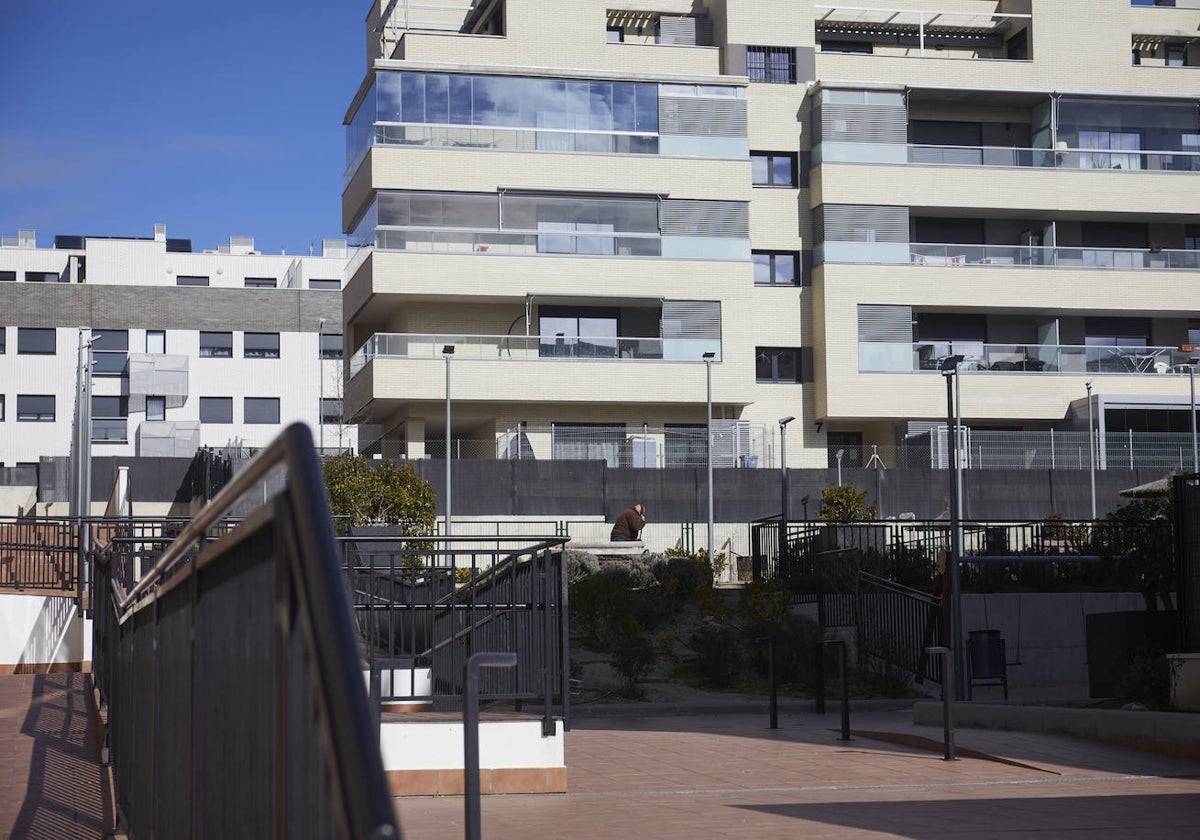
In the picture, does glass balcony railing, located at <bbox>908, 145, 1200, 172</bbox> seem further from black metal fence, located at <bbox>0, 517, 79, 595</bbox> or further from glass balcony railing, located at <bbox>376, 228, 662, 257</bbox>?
black metal fence, located at <bbox>0, 517, 79, 595</bbox>

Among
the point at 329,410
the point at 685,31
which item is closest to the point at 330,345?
the point at 329,410

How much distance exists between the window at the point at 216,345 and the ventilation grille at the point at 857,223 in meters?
Result: 40.2

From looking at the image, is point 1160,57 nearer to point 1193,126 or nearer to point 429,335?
point 1193,126

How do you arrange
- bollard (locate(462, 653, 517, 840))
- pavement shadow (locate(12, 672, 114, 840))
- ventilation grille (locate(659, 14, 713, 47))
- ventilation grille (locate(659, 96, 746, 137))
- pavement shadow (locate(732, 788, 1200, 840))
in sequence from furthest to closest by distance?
1. ventilation grille (locate(659, 14, 713, 47))
2. ventilation grille (locate(659, 96, 746, 137))
3. pavement shadow (locate(732, 788, 1200, 840))
4. pavement shadow (locate(12, 672, 114, 840))
5. bollard (locate(462, 653, 517, 840))

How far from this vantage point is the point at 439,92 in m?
50.2

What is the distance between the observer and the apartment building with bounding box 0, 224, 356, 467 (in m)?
78.3

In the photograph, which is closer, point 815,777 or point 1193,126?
point 815,777

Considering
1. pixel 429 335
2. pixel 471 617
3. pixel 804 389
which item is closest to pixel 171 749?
pixel 471 617

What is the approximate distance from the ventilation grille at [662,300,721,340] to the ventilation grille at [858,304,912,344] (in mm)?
5080

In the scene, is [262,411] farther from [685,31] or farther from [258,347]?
[685,31]

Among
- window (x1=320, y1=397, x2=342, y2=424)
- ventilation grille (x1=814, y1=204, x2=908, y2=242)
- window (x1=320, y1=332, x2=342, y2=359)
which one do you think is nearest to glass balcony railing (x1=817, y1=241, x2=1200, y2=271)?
ventilation grille (x1=814, y1=204, x2=908, y2=242)

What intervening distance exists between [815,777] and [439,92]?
4124cm

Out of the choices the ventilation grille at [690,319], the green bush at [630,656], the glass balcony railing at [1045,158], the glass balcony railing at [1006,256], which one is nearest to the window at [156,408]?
the ventilation grille at [690,319]

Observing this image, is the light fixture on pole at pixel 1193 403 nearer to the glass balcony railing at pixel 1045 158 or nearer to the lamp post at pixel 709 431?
the glass balcony railing at pixel 1045 158
